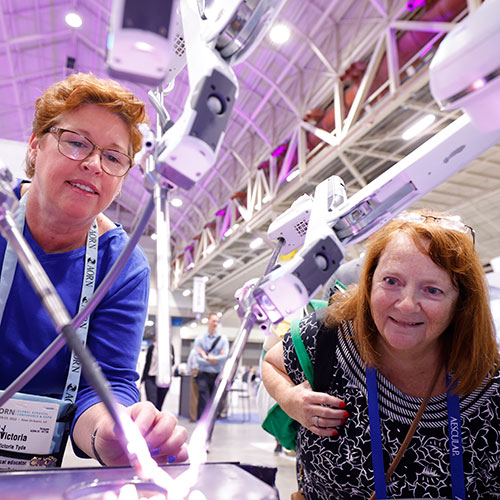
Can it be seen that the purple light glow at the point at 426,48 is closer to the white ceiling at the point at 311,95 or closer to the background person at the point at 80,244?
the white ceiling at the point at 311,95

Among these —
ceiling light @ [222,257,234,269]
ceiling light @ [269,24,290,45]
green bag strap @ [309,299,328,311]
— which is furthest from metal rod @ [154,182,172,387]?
ceiling light @ [222,257,234,269]

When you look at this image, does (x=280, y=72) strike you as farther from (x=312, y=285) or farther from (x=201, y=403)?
(x=312, y=285)

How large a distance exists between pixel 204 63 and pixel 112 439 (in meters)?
0.48

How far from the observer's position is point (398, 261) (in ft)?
2.43

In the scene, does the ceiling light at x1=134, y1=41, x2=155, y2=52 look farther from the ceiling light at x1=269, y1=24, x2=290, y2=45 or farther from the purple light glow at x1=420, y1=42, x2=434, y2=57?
the ceiling light at x1=269, y1=24, x2=290, y2=45

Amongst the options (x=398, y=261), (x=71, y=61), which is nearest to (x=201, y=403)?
(x=398, y=261)

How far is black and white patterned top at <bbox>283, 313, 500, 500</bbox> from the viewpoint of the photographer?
729mm

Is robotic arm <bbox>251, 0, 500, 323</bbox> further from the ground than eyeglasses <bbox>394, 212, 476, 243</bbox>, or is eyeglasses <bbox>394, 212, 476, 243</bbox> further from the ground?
eyeglasses <bbox>394, 212, 476, 243</bbox>

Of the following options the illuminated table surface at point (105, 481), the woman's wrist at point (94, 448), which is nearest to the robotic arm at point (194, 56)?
the illuminated table surface at point (105, 481)

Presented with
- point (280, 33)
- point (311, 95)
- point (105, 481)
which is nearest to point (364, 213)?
point (105, 481)

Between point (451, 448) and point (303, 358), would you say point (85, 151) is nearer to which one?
point (303, 358)

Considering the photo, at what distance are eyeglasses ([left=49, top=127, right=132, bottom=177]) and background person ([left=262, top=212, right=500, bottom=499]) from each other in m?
0.46

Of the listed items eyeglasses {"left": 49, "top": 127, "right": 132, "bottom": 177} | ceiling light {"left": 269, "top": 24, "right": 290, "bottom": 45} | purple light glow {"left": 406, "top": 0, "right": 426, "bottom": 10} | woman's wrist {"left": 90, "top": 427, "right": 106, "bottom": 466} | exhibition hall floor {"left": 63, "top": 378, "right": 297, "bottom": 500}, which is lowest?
exhibition hall floor {"left": 63, "top": 378, "right": 297, "bottom": 500}

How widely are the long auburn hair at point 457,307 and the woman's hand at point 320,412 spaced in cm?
10
